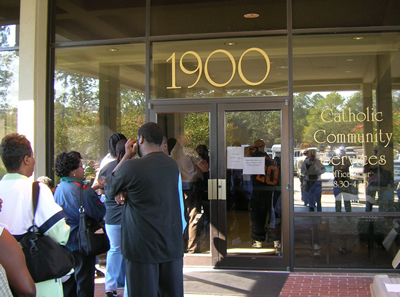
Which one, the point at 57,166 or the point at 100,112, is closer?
the point at 57,166

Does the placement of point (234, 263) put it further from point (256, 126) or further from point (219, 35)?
point (219, 35)

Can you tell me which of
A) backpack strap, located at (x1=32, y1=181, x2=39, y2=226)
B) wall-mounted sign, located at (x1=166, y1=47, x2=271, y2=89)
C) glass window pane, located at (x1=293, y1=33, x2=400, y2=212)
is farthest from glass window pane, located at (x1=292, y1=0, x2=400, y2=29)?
backpack strap, located at (x1=32, y1=181, x2=39, y2=226)

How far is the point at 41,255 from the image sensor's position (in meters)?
2.48

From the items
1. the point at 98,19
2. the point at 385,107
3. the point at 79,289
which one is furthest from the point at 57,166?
the point at 385,107

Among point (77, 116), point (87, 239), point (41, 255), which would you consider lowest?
point (87, 239)

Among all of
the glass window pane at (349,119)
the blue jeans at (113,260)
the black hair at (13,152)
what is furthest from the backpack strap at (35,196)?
the glass window pane at (349,119)

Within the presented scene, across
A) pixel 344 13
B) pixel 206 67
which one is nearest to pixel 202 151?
pixel 206 67

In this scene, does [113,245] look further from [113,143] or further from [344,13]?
[344,13]

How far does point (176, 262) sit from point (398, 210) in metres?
3.67

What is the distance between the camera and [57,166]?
3.79 meters

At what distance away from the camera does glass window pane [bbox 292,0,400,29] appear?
571cm

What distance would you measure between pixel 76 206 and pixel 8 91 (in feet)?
12.3

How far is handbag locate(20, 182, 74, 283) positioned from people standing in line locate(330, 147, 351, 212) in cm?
412

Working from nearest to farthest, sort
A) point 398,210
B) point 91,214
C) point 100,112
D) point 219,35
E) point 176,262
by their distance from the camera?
point 176,262 → point 91,214 → point 398,210 → point 219,35 → point 100,112
